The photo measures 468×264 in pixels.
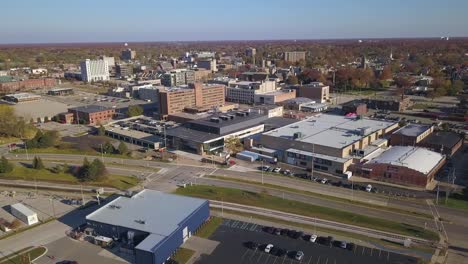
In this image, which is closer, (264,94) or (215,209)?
(215,209)

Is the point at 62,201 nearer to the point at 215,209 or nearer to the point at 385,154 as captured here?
the point at 215,209

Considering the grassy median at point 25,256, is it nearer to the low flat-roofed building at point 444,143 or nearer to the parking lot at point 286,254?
the parking lot at point 286,254

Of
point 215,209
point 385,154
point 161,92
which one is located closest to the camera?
point 215,209

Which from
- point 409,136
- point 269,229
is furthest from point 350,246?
point 409,136

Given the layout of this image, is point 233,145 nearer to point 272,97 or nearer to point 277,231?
point 277,231

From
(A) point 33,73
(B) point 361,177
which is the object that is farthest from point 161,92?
(A) point 33,73
